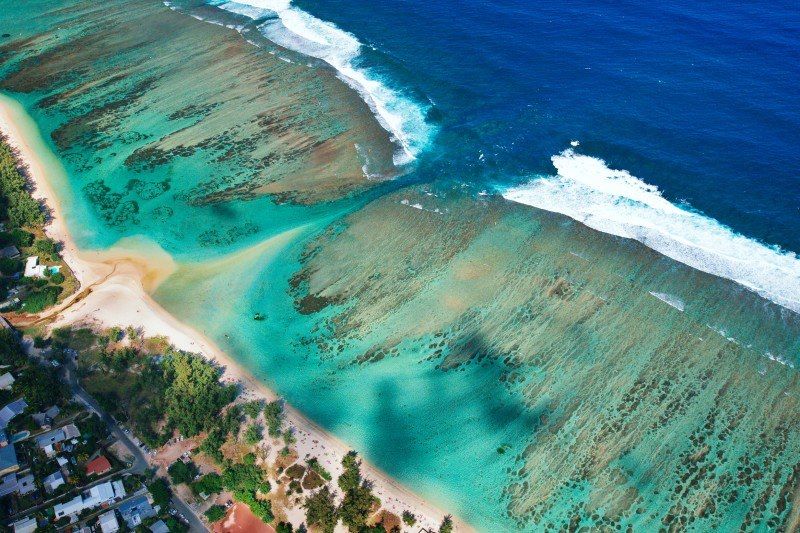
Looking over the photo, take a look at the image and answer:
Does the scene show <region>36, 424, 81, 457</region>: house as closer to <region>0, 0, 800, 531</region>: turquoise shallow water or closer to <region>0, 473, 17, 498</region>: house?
<region>0, 473, 17, 498</region>: house

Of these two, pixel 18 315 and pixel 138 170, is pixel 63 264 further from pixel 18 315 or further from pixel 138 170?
pixel 138 170

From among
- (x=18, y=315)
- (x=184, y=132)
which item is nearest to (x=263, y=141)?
(x=184, y=132)

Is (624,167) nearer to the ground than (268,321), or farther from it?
farther from it

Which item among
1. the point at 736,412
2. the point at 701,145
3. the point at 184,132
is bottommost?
the point at 736,412

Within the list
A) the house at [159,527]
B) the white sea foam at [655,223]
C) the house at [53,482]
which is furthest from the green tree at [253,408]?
the white sea foam at [655,223]

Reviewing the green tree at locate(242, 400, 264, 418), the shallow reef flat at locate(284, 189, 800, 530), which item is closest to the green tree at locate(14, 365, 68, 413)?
the green tree at locate(242, 400, 264, 418)
